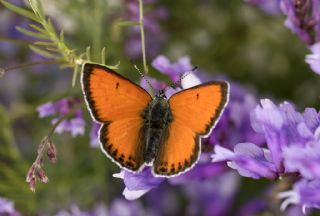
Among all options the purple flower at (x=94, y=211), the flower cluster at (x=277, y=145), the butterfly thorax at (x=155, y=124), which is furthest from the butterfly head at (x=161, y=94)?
the purple flower at (x=94, y=211)

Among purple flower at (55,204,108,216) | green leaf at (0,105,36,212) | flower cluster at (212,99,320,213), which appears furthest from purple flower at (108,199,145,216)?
flower cluster at (212,99,320,213)

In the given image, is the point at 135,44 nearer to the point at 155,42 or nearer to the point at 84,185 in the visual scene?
the point at 155,42

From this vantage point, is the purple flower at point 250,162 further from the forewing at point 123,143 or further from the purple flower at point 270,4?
the purple flower at point 270,4

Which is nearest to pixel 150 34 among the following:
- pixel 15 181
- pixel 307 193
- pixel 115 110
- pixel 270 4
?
pixel 270 4

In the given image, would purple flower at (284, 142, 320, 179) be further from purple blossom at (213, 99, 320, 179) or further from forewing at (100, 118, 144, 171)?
forewing at (100, 118, 144, 171)

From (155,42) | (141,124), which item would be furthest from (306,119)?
(155,42)

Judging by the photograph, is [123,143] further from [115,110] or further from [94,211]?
[94,211]
